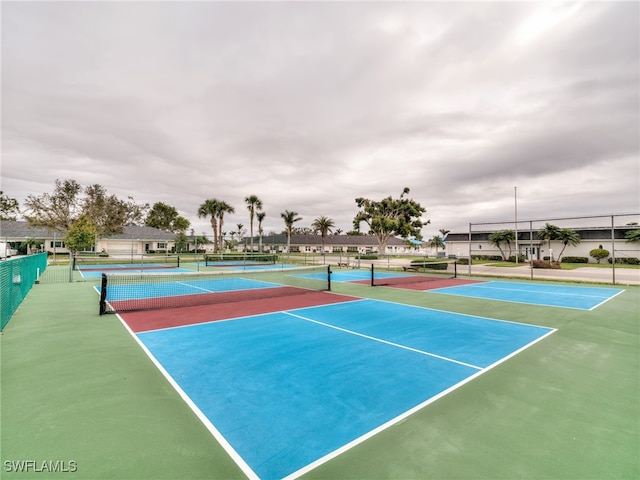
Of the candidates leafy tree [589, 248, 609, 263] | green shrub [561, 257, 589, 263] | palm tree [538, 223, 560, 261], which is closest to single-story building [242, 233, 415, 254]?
palm tree [538, 223, 560, 261]

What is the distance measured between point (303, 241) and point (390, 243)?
28209 mm

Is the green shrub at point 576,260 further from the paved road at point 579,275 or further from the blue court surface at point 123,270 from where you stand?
the blue court surface at point 123,270

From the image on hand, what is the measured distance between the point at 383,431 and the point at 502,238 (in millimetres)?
49604

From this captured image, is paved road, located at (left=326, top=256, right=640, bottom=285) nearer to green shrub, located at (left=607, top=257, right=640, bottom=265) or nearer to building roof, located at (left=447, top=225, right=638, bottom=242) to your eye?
green shrub, located at (left=607, top=257, right=640, bottom=265)

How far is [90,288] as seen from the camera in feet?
50.1

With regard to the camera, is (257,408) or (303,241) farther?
(303,241)

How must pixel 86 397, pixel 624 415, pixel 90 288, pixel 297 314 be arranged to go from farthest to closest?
1. pixel 90 288
2. pixel 297 314
3. pixel 86 397
4. pixel 624 415

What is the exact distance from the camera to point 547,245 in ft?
141

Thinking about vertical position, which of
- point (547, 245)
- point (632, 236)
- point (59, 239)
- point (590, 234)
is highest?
point (59, 239)

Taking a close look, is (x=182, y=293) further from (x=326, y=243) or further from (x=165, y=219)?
(x=165, y=219)

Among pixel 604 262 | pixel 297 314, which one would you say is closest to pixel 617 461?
pixel 297 314

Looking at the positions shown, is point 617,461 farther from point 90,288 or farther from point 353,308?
point 90,288

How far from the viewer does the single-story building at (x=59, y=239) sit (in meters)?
44.8

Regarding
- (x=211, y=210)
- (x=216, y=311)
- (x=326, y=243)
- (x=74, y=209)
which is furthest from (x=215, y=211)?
(x=216, y=311)
